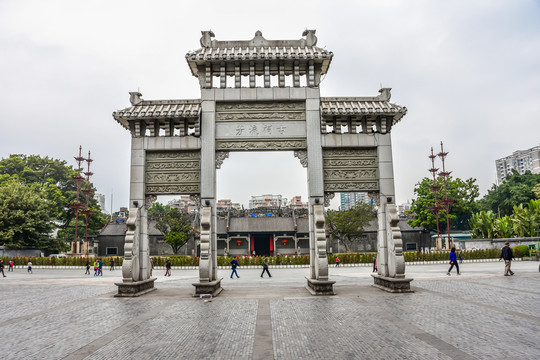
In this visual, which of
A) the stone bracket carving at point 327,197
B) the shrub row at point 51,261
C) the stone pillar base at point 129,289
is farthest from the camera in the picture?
the shrub row at point 51,261

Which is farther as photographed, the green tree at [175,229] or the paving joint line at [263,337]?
the green tree at [175,229]

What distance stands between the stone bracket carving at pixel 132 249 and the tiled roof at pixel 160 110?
11.8ft

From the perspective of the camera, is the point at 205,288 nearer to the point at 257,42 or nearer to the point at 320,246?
the point at 320,246

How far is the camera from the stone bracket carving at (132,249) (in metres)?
13.1

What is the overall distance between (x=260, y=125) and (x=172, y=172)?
3.91m

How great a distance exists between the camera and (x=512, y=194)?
58062mm

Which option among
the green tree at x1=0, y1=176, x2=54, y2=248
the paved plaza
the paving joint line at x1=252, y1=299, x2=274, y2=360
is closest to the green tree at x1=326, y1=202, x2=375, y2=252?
the paved plaza

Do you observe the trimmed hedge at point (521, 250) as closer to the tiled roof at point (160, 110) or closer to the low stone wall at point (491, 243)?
the low stone wall at point (491, 243)

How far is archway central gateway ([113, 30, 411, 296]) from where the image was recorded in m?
14.0

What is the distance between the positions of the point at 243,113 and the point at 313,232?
5.41 metres

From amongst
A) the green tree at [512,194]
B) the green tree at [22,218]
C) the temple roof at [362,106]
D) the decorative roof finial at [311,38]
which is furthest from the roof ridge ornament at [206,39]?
the green tree at [512,194]

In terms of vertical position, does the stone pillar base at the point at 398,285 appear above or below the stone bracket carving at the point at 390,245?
below

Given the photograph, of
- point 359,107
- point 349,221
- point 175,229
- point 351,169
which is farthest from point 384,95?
point 175,229

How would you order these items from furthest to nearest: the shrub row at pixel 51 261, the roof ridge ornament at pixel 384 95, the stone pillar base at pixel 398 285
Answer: the shrub row at pixel 51 261, the roof ridge ornament at pixel 384 95, the stone pillar base at pixel 398 285
